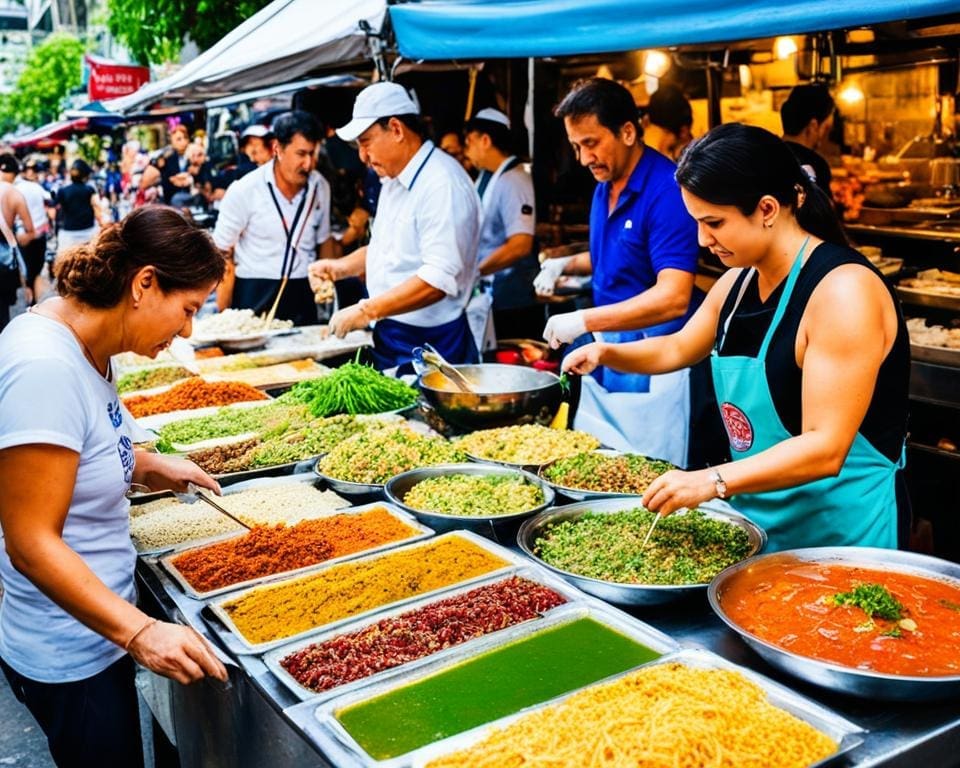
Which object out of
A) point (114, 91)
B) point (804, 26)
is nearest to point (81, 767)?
point (804, 26)

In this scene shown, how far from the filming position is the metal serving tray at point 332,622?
2.14 meters

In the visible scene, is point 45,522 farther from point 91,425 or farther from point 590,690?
point 590,690

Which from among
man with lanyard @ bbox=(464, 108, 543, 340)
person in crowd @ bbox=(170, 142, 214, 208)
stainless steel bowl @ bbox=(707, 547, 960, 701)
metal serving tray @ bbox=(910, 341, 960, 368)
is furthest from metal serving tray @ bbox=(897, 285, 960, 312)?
person in crowd @ bbox=(170, 142, 214, 208)

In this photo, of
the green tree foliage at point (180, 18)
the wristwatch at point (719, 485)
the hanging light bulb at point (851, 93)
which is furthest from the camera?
the green tree foliage at point (180, 18)

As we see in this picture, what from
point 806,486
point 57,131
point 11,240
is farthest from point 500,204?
point 57,131

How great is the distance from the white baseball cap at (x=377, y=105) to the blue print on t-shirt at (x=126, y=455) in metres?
2.63

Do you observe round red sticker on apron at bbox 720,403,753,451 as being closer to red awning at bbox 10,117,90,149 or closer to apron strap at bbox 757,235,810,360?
apron strap at bbox 757,235,810,360

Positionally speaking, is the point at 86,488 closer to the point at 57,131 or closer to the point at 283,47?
the point at 283,47

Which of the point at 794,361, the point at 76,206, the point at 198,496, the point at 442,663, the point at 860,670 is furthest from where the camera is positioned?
the point at 76,206

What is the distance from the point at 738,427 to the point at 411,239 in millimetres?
2525

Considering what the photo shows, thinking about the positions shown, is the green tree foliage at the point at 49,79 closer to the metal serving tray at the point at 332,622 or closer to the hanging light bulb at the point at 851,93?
the hanging light bulb at the point at 851,93

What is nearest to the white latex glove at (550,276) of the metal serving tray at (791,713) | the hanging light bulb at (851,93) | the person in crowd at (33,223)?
the metal serving tray at (791,713)

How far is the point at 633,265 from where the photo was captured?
4.07m

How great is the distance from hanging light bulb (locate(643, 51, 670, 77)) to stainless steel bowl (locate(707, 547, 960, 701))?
7.39 metres
